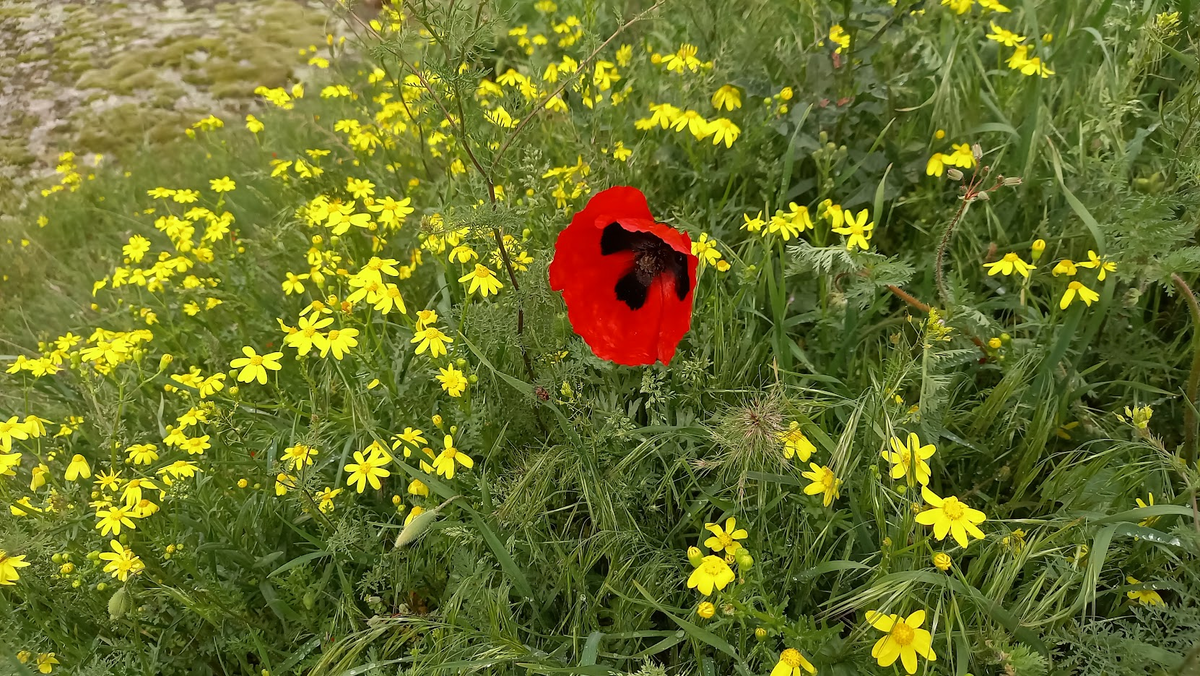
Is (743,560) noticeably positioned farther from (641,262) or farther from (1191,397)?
(1191,397)

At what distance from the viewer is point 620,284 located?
1.46 m

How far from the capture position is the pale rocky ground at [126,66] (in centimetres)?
332

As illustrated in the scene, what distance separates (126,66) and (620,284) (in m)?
3.84

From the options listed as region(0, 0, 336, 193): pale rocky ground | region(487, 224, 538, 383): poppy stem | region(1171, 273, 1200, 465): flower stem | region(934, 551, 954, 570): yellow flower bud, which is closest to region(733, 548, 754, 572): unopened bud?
region(934, 551, 954, 570): yellow flower bud

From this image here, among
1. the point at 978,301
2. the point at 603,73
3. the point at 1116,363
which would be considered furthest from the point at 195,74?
the point at 1116,363

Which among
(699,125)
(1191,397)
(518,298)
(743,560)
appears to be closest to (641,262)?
(518,298)

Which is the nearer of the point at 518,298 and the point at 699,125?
the point at 518,298

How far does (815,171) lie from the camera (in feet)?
7.15

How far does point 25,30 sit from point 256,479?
3234mm

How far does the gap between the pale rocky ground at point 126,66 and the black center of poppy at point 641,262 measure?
8.98 feet

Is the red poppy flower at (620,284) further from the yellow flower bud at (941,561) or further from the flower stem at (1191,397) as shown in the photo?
the flower stem at (1191,397)

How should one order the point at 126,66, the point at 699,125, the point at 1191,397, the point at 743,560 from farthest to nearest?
1. the point at 126,66
2. the point at 699,125
3. the point at 1191,397
4. the point at 743,560

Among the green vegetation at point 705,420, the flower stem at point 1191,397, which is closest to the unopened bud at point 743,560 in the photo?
the green vegetation at point 705,420

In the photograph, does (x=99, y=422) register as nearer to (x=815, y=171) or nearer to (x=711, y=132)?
(x=711, y=132)
